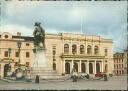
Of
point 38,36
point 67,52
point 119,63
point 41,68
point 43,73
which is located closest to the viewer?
point 43,73

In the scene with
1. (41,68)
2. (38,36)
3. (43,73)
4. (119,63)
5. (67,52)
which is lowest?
(119,63)

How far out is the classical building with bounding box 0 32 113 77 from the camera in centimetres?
5841

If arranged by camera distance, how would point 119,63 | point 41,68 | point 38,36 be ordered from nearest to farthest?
1. point 41,68
2. point 38,36
3. point 119,63

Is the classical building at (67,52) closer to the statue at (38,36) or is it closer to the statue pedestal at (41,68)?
the statue at (38,36)

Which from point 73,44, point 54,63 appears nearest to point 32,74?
point 54,63

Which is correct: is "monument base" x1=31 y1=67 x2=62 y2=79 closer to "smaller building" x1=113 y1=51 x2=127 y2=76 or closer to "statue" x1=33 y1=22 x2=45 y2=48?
"statue" x1=33 y1=22 x2=45 y2=48

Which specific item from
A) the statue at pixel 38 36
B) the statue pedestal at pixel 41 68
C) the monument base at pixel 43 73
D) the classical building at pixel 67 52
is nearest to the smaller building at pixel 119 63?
the classical building at pixel 67 52

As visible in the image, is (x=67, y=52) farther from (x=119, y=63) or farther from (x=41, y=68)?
(x=41, y=68)

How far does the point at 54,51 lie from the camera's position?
223 feet

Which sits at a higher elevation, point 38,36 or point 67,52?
point 38,36

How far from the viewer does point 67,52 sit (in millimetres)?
71062

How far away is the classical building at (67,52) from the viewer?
192 feet

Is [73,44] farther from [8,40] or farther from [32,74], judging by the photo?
[32,74]

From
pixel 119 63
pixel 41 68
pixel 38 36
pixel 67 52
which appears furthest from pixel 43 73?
pixel 119 63
